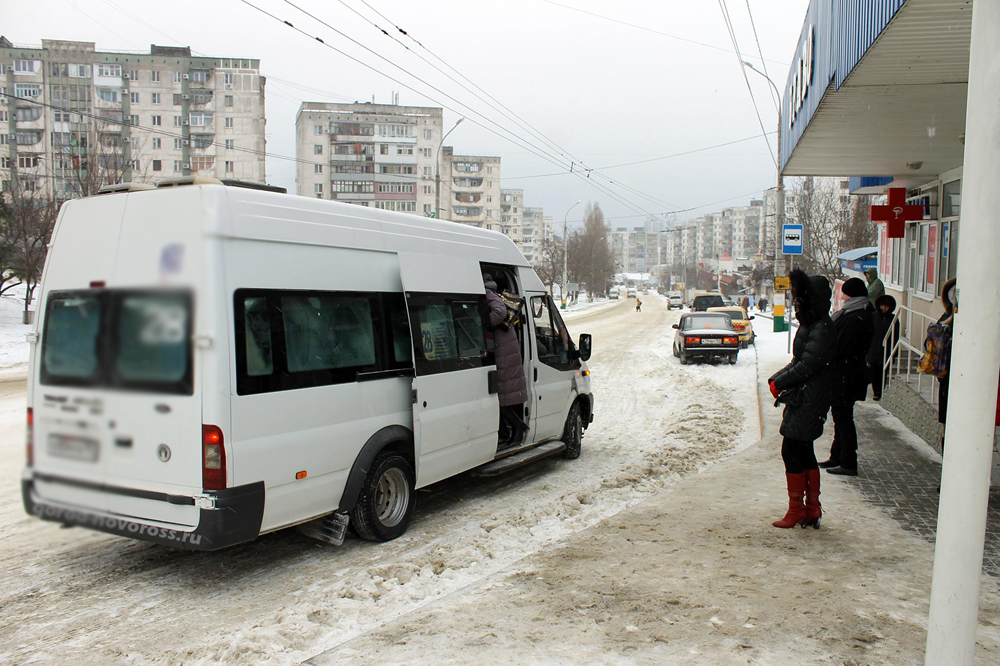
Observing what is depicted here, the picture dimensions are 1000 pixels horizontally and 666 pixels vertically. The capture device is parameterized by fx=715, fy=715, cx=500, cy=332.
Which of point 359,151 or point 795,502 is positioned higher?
point 359,151

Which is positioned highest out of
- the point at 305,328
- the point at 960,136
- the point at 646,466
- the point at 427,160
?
the point at 427,160

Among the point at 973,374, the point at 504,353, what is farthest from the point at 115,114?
the point at 973,374

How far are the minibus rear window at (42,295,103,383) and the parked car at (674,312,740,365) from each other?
1973 cm

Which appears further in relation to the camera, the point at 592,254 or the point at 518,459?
the point at 592,254

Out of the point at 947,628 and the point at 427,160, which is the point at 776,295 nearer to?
the point at 947,628

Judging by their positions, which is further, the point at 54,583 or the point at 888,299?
the point at 888,299

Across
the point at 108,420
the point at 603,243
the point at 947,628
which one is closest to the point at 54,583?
the point at 108,420

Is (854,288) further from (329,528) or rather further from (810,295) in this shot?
(329,528)

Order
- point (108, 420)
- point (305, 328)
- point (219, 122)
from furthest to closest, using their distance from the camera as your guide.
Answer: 1. point (219, 122)
2. point (305, 328)
3. point (108, 420)

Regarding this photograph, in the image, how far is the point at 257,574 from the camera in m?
4.88

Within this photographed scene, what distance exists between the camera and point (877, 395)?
11539mm

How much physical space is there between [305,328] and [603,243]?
110905mm

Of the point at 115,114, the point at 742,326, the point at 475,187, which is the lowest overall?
the point at 742,326

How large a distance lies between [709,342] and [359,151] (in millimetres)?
72685
